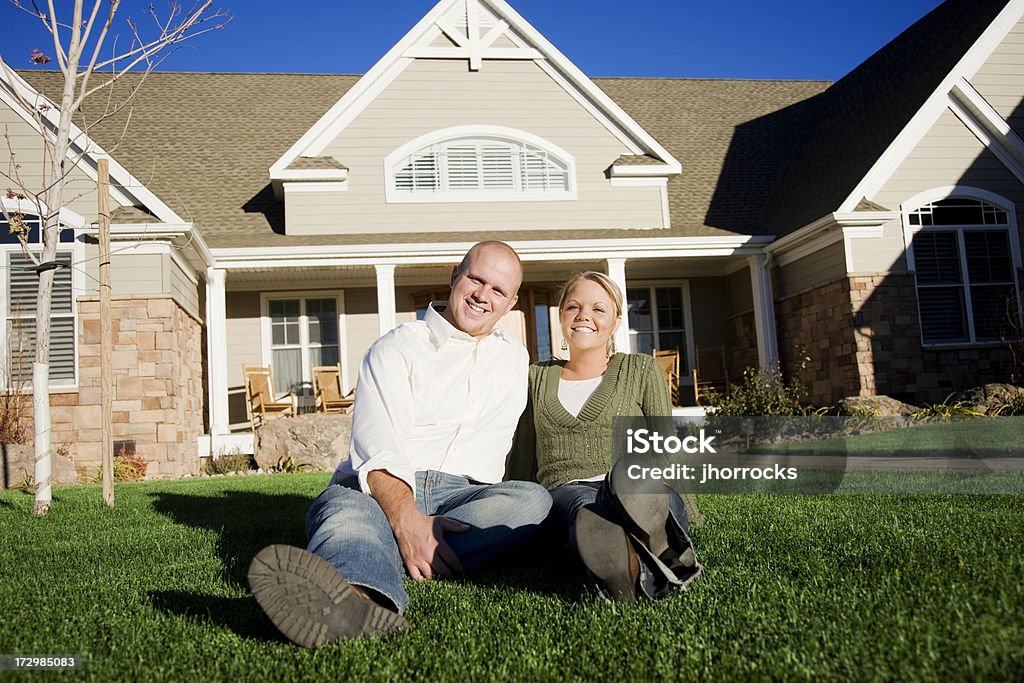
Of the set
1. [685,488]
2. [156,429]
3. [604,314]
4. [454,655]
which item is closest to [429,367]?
[604,314]

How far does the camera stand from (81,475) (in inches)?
380

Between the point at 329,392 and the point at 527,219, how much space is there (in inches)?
166

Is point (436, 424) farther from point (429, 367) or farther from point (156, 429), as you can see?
point (156, 429)

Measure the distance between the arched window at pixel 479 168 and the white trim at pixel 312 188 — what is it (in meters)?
0.83

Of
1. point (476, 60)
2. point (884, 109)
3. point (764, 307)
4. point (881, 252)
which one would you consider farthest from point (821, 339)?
point (476, 60)

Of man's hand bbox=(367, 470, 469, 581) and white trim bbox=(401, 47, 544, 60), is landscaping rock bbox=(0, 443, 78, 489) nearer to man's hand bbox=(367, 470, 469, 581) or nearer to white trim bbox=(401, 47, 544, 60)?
man's hand bbox=(367, 470, 469, 581)

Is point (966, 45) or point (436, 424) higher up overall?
point (966, 45)

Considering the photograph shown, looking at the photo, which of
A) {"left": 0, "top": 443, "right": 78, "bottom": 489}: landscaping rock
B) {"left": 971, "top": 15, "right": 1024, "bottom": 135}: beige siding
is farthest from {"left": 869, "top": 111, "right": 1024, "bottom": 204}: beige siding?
{"left": 0, "top": 443, "right": 78, "bottom": 489}: landscaping rock

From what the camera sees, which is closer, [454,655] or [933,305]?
[454,655]

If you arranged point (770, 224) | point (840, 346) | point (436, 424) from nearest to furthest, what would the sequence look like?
1. point (436, 424)
2. point (840, 346)
3. point (770, 224)

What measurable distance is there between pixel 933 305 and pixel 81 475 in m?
11.6

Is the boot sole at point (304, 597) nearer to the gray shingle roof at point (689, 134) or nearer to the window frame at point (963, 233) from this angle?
the gray shingle roof at point (689, 134)

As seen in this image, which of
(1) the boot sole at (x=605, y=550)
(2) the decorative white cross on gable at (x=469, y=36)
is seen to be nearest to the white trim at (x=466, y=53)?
(2) the decorative white cross on gable at (x=469, y=36)

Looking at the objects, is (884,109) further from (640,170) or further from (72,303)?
(72,303)
